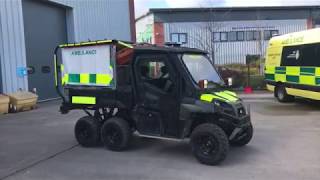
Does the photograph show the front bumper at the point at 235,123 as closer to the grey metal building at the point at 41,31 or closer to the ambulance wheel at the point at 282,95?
the ambulance wheel at the point at 282,95

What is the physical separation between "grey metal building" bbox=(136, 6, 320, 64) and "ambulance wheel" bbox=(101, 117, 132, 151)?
96.9ft

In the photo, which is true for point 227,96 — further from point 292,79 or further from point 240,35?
point 240,35

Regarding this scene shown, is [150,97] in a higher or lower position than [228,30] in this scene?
lower

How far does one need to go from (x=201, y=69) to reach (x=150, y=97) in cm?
108

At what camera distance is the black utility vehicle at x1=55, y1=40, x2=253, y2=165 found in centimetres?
816

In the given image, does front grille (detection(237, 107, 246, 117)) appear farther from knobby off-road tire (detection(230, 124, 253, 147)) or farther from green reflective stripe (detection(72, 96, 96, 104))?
A: green reflective stripe (detection(72, 96, 96, 104))

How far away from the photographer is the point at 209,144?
7.97 metres

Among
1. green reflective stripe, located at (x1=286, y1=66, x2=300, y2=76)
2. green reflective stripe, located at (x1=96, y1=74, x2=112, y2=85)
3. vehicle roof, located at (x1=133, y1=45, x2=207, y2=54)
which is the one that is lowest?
green reflective stripe, located at (x1=286, y1=66, x2=300, y2=76)

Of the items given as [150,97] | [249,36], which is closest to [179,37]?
[249,36]

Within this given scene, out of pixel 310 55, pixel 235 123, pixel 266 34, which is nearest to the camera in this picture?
pixel 235 123

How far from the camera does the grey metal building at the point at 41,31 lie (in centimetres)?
1767

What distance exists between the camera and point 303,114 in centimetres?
1435

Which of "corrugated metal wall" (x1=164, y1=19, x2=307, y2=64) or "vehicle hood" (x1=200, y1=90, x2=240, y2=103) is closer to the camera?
"vehicle hood" (x1=200, y1=90, x2=240, y2=103)

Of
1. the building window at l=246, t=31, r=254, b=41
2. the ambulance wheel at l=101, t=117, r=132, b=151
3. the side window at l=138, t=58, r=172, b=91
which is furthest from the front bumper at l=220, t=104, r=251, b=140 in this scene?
the building window at l=246, t=31, r=254, b=41
